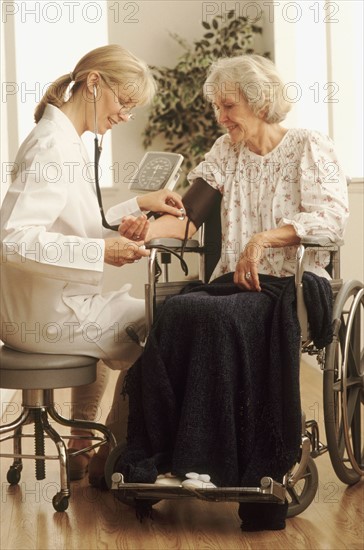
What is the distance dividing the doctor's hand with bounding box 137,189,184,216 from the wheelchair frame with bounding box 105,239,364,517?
0.39 ft

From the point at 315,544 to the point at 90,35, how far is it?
4213 millimetres

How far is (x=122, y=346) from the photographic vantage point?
7.66ft

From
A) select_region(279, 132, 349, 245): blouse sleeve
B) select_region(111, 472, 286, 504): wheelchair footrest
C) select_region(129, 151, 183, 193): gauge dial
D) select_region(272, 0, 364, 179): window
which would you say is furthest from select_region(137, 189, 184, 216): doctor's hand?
select_region(272, 0, 364, 179): window

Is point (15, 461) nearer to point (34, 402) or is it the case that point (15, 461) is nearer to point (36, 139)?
point (34, 402)

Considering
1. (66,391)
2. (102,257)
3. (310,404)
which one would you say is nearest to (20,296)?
(102,257)

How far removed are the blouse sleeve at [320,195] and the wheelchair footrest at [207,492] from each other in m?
0.64

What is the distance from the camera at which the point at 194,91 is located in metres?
5.32

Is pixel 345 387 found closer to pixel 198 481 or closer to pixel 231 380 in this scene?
pixel 231 380

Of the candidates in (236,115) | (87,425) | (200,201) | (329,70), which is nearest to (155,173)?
(200,201)

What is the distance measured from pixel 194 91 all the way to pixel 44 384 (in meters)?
3.43

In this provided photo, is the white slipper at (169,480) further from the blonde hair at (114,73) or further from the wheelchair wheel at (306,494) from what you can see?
the blonde hair at (114,73)

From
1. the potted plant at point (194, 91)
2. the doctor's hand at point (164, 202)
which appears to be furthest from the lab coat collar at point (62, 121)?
the potted plant at point (194, 91)

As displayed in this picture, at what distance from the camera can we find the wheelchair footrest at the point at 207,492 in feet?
6.56

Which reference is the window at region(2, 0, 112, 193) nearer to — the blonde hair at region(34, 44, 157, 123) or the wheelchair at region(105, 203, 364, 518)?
the blonde hair at region(34, 44, 157, 123)
